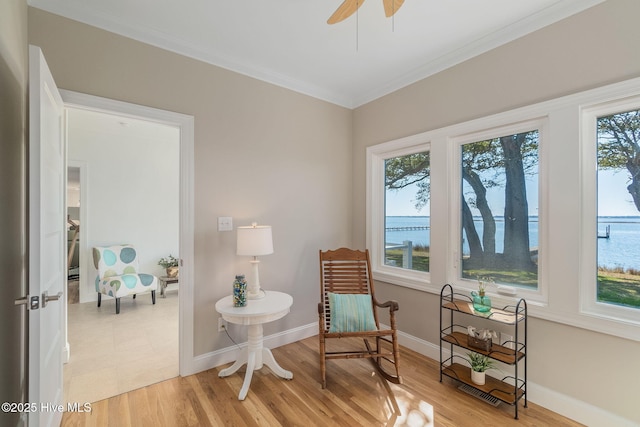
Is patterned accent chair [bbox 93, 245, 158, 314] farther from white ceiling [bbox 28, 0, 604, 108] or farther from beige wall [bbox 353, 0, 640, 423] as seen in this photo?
beige wall [bbox 353, 0, 640, 423]

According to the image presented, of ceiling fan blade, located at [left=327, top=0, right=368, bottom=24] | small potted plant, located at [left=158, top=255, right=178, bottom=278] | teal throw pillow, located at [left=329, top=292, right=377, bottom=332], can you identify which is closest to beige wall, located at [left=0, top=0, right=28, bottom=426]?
ceiling fan blade, located at [left=327, top=0, right=368, bottom=24]

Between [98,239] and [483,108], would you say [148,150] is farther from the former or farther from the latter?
[483,108]

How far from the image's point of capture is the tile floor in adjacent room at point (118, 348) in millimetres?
2354

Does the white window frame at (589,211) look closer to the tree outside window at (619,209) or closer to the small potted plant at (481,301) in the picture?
the tree outside window at (619,209)

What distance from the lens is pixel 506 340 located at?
225cm

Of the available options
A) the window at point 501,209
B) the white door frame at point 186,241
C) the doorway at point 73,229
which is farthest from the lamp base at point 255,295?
the doorway at point 73,229

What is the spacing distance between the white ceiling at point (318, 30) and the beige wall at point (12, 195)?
601mm

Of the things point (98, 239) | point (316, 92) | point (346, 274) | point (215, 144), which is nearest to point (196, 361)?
point (346, 274)

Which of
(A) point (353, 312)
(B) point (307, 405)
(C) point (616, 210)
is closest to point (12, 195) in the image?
(B) point (307, 405)

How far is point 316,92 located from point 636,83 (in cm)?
250

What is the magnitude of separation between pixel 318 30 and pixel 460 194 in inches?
71.1

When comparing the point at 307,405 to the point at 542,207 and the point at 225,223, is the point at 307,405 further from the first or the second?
the point at 542,207

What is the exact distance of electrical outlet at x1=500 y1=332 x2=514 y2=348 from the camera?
2.23 meters

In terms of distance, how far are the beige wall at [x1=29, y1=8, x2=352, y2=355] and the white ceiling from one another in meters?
0.13
